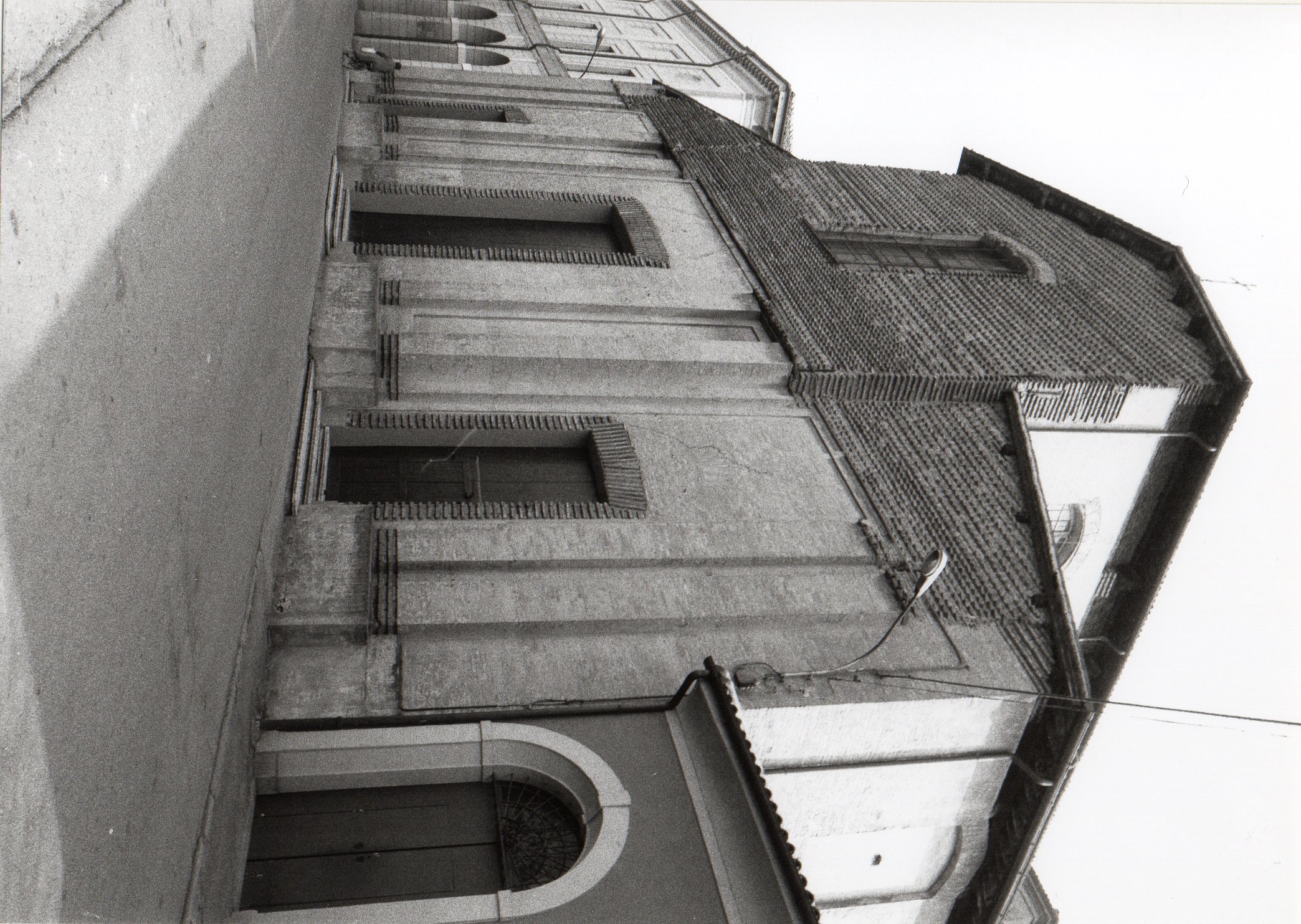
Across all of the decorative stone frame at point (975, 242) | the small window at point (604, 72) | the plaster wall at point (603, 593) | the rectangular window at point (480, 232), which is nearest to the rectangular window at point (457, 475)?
the plaster wall at point (603, 593)

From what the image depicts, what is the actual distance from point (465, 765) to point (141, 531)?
3.34 meters

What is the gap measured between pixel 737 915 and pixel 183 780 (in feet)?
9.36

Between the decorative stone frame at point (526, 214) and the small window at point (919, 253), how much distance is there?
8.71ft

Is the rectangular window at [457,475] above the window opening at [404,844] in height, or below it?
above

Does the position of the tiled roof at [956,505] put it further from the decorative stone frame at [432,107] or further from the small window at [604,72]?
the small window at [604,72]

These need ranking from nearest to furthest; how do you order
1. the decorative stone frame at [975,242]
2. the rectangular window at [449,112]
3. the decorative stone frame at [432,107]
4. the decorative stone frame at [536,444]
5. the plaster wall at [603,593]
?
the plaster wall at [603,593] → the decorative stone frame at [536,444] → the decorative stone frame at [975,242] → the rectangular window at [449,112] → the decorative stone frame at [432,107]

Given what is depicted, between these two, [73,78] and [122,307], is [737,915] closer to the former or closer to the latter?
[122,307]

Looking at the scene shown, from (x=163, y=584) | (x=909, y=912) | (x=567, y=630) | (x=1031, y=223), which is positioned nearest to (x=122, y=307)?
(x=163, y=584)

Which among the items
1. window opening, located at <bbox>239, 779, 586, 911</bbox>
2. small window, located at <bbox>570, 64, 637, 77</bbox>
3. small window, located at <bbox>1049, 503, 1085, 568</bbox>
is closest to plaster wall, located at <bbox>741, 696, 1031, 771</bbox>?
window opening, located at <bbox>239, 779, 586, 911</bbox>

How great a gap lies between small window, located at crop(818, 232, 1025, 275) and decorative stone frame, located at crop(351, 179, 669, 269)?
2654 mm

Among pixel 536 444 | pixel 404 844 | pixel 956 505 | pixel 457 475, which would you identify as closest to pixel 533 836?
pixel 404 844

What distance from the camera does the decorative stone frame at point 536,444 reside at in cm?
723

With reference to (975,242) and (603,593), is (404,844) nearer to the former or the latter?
(603,593)

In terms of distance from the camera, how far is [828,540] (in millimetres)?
7676
